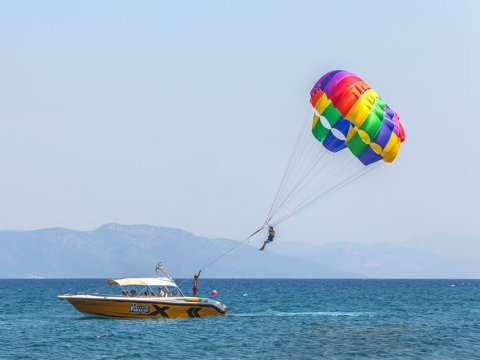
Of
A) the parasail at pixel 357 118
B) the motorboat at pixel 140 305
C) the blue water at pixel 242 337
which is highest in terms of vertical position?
the parasail at pixel 357 118

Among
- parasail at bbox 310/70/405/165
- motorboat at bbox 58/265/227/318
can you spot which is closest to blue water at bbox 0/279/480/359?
motorboat at bbox 58/265/227/318

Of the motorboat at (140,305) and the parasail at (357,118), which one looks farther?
the motorboat at (140,305)

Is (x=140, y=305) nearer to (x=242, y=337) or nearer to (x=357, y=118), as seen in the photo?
(x=242, y=337)

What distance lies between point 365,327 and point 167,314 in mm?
13038

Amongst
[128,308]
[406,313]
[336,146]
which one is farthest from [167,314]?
[406,313]

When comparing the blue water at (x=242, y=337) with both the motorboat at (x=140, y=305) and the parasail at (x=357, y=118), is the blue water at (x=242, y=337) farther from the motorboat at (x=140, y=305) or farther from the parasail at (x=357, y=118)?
the parasail at (x=357, y=118)

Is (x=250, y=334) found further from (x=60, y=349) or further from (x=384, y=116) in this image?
(x=384, y=116)

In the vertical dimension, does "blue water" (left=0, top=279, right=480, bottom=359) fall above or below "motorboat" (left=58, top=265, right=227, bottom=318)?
below

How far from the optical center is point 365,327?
55438mm

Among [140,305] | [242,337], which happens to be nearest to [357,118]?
[242,337]

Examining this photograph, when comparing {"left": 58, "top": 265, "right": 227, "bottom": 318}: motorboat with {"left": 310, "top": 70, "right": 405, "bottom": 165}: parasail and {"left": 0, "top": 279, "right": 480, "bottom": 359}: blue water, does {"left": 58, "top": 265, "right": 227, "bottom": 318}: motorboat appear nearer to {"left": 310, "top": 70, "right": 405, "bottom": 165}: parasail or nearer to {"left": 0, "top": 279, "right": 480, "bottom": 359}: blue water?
{"left": 0, "top": 279, "right": 480, "bottom": 359}: blue water

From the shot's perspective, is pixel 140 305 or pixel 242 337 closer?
pixel 242 337

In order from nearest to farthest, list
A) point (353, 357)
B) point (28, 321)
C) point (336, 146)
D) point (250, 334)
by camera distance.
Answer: point (353, 357) → point (336, 146) → point (250, 334) → point (28, 321)

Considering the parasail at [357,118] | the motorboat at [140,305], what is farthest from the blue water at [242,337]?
the parasail at [357,118]
